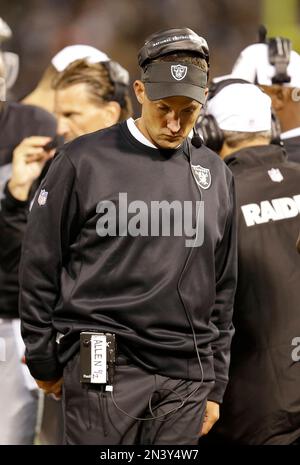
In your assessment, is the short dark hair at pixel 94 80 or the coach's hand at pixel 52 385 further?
the short dark hair at pixel 94 80

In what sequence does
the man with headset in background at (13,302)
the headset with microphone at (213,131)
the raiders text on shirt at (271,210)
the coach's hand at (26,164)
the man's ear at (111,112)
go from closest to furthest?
the raiders text on shirt at (271,210), the headset with microphone at (213,131), the coach's hand at (26,164), the man with headset in background at (13,302), the man's ear at (111,112)

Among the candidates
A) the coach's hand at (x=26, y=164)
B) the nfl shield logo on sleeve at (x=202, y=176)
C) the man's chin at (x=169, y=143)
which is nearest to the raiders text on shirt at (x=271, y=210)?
the nfl shield logo on sleeve at (x=202, y=176)

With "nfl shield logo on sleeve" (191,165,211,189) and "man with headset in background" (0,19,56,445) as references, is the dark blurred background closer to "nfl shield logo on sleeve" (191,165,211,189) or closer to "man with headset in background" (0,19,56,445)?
"man with headset in background" (0,19,56,445)

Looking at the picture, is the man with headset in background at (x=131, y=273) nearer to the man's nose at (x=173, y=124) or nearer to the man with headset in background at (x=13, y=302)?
the man's nose at (x=173, y=124)

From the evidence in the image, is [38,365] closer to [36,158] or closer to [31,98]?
[36,158]

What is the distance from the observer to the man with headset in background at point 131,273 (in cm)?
328

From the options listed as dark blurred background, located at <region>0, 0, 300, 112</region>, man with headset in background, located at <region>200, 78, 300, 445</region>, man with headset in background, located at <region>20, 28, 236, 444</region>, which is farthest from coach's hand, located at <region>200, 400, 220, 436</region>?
dark blurred background, located at <region>0, 0, 300, 112</region>

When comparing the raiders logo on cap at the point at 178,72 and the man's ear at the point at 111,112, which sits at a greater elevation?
the man's ear at the point at 111,112

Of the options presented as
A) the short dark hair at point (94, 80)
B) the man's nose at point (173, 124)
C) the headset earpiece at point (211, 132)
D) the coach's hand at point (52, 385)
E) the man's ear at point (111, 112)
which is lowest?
the coach's hand at point (52, 385)

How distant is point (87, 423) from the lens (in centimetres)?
330

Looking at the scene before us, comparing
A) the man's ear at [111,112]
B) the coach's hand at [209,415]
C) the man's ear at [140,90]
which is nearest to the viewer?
the man's ear at [140,90]

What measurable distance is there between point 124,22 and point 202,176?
647 cm
